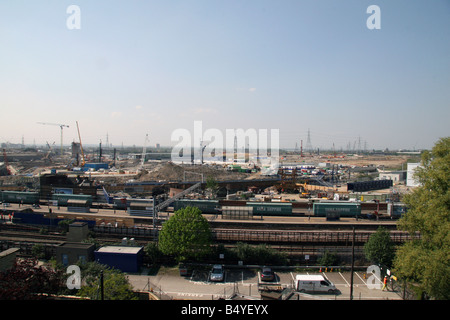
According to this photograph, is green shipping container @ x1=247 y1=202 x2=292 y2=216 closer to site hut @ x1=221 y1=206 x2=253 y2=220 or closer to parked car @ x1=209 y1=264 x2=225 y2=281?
site hut @ x1=221 y1=206 x2=253 y2=220

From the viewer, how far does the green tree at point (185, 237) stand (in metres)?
10.1

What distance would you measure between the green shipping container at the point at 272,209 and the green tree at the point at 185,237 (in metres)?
7.57

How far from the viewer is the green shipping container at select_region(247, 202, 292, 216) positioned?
17453mm

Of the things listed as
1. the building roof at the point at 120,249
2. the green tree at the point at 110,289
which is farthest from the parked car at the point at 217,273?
the green tree at the point at 110,289

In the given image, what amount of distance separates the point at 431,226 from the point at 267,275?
5.14 meters

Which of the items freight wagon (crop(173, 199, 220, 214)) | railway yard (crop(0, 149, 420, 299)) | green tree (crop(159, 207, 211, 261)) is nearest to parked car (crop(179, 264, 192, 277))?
green tree (crop(159, 207, 211, 261))

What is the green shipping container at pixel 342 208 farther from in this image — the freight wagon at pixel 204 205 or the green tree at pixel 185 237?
the green tree at pixel 185 237

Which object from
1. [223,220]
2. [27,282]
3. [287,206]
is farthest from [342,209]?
[27,282]

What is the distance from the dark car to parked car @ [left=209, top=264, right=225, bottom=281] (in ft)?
4.70

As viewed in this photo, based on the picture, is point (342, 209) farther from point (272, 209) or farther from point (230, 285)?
point (230, 285)

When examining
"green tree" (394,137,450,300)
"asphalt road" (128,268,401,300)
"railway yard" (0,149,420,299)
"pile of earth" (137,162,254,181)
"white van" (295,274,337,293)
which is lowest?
"asphalt road" (128,268,401,300)
